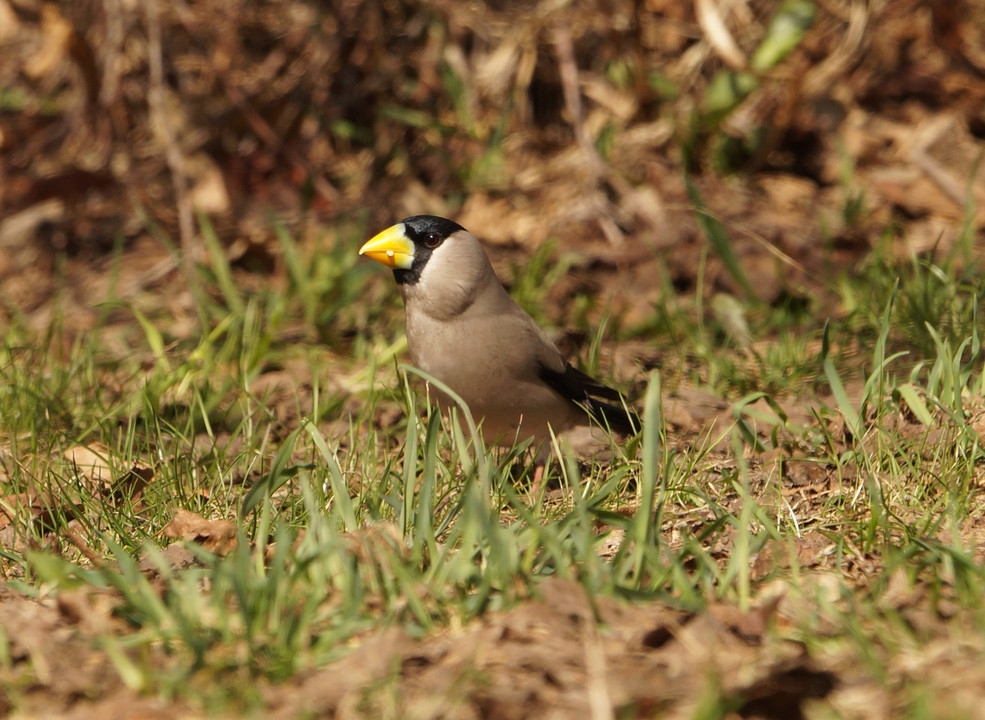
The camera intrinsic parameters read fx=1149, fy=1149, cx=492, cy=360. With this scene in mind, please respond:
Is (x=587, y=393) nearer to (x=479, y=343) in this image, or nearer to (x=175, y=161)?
(x=479, y=343)

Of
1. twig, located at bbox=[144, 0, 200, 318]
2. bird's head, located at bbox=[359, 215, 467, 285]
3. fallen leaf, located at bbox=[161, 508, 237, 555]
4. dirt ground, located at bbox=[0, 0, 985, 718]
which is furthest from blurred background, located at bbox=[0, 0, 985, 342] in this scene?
fallen leaf, located at bbox=[161, 508, 237, 555]

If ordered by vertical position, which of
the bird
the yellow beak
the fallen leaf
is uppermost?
the yellow beak

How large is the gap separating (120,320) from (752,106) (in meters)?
3.73

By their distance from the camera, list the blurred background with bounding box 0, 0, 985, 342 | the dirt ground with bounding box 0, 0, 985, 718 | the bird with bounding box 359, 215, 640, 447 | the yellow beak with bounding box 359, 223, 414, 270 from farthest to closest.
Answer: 1. the blurred background with bounding box 0, 0, 985, 342
2. the dirt ground with bounding box 0, 0, 985, 718
3. the yellow beak with bounding box 359, 223, 414, 270
4. the bird with bounding box 359, 215, 640, 447

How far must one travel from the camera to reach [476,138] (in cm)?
677

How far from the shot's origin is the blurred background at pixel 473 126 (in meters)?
6.21

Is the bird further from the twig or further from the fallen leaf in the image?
the twig

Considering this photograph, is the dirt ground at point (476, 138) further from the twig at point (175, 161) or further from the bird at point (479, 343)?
the bird at point (479, 343)

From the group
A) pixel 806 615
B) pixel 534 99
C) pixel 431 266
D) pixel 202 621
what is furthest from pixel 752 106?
pixel 202 621

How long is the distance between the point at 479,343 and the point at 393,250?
0.49 m

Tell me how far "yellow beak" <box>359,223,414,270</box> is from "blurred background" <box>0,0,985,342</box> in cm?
168

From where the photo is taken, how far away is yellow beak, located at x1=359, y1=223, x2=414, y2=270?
4.20m

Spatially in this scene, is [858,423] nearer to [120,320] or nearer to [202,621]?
[202,621]

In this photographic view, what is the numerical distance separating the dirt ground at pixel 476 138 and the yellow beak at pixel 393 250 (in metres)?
1.45
